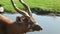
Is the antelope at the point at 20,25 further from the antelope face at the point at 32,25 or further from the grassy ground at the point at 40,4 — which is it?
the grassy ground at the point at 40,4

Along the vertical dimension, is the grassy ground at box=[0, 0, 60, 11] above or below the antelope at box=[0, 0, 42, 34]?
below

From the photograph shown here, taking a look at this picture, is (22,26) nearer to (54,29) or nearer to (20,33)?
(20,33)

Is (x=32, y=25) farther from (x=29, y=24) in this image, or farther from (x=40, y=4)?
(x=40, y=4)

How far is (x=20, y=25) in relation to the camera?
8758mm

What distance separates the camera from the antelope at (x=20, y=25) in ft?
28.4

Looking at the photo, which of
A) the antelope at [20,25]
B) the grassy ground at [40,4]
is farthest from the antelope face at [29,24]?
the grassy ground at [40,4]

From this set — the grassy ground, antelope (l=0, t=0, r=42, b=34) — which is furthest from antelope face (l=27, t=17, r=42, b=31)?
the grassy ground

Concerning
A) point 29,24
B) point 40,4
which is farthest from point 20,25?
point 40,4

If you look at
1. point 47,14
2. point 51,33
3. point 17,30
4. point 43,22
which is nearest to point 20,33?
point 17,30

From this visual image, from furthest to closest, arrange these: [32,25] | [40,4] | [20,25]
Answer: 1. [40,4]
2. [20,25]
3. [32,25]

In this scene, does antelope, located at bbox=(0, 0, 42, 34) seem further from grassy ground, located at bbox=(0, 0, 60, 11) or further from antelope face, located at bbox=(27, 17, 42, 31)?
grassy ground, located at bbox=(0, 0, 60, 11)

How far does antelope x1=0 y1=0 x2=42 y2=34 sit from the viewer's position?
340 inches

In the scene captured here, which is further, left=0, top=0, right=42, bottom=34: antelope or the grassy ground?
the grassy ground

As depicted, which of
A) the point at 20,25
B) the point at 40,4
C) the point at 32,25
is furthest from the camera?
the point at 40,4
